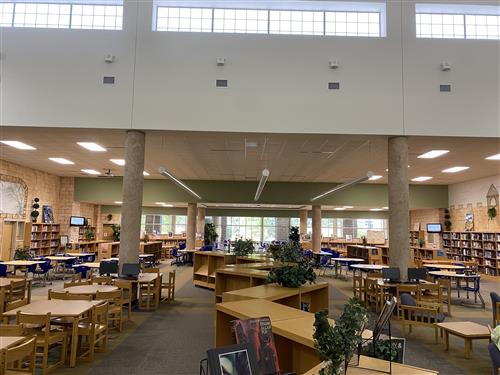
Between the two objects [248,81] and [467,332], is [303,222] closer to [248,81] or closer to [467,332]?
[248,81]

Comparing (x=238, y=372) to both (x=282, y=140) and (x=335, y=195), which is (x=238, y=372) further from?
(x=335, y=195)

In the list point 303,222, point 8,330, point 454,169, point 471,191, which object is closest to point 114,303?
point 8,330

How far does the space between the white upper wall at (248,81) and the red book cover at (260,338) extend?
577 cm

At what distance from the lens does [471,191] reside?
616 inches

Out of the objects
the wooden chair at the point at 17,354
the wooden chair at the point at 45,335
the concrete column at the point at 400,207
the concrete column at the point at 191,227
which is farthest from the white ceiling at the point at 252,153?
the wooden chair at the point at 17,354

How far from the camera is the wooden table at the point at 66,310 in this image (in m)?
4.54

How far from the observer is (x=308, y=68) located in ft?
26.9

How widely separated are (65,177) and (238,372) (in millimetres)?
17187

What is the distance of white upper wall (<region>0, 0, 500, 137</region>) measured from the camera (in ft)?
26.3

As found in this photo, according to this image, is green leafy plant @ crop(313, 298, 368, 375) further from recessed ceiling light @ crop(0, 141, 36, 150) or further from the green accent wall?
the green accent wall

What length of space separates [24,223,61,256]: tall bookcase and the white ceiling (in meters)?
2.43

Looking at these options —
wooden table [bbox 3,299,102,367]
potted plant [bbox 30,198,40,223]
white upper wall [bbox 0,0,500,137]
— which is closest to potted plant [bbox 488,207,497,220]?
white upper wall [bbox 0,0,500,137]

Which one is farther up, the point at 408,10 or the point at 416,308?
the point at 408,10

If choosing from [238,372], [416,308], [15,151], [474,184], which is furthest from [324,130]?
[474,184]
